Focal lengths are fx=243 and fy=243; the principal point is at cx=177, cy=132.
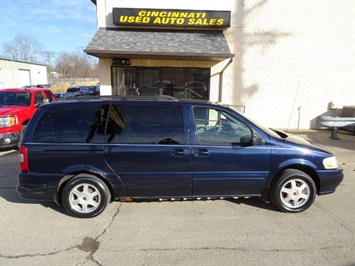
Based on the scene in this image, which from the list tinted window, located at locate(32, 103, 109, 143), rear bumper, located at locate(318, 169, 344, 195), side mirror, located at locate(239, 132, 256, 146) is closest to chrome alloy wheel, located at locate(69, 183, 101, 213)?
tinted window, located at locate(32, 103, 109, 143)

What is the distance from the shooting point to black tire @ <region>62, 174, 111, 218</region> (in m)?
3.57

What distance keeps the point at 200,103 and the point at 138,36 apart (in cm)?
712

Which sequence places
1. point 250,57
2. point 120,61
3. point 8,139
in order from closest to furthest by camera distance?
point 8,139, point 120,61, point 250,57

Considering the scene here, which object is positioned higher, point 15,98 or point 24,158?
point 15,98

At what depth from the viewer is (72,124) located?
361cm

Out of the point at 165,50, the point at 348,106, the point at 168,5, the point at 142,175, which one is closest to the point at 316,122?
the point at 348,106

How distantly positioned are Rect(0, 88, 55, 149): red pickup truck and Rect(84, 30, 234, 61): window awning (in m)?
2.36

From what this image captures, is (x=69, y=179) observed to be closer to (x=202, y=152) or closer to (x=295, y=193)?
(x=202, y=152)

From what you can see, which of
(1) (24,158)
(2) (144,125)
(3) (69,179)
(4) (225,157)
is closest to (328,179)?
(4) (225,157)

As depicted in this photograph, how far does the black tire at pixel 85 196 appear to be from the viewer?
140 inches

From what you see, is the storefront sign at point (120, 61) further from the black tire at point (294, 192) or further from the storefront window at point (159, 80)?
the black tire at point (294, 192)

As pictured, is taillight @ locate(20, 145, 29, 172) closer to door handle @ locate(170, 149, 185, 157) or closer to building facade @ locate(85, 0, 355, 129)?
door handle @ locate(170, 149, 185, 157)

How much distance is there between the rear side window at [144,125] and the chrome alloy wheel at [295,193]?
1779 mm

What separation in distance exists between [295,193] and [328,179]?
0.57m
